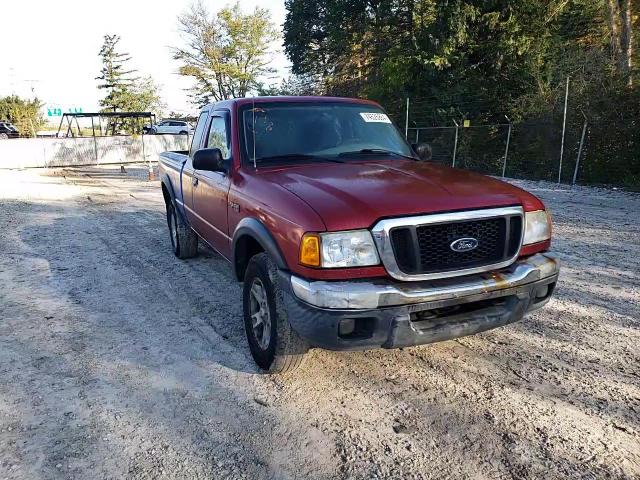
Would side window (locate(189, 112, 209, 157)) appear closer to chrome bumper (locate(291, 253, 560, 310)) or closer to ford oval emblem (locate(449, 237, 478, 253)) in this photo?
chrome bumper (locate(291, 253, 560, 310))

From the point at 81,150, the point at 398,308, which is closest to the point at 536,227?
the point at 398,308

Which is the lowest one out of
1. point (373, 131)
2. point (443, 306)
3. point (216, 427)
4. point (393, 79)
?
point (216, 427)

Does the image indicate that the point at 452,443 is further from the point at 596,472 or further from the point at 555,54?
the point at 555,54

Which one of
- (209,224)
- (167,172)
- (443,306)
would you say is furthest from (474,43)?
(443,306)

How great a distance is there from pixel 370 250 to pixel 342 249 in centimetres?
16

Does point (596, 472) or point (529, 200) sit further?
point (529, 200)

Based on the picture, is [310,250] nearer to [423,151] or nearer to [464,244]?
[464,244]

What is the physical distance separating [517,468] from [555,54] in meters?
17.8

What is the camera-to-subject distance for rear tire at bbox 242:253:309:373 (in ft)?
9.80

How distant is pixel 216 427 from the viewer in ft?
8.95

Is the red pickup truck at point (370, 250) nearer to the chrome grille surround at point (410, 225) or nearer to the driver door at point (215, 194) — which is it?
the chrome grille surround at point (410, 225)

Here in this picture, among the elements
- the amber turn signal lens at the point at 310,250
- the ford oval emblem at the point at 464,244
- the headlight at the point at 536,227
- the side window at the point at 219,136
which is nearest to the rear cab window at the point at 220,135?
the side window at the point at 219,136

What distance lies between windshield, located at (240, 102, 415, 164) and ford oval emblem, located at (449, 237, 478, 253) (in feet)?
4.59

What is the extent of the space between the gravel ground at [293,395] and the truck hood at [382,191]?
1154 mm
